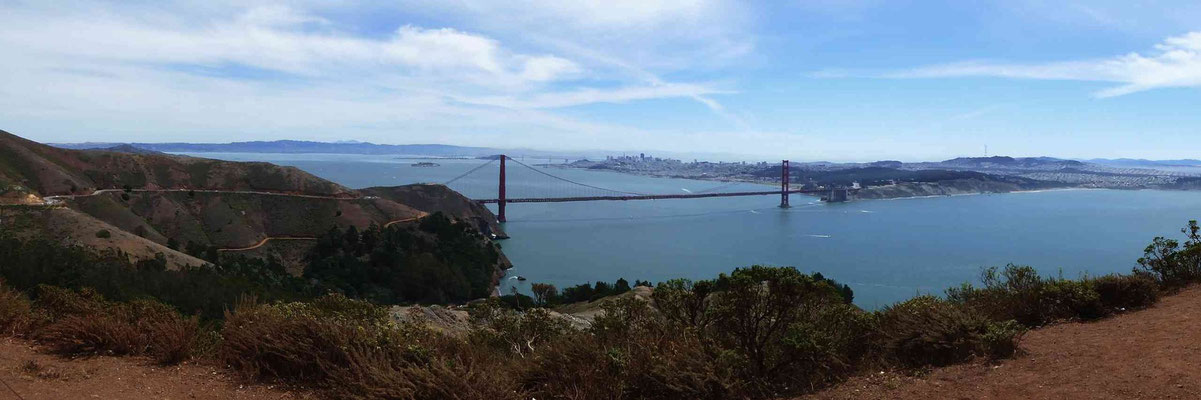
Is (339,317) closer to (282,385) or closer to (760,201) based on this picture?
(282,385)

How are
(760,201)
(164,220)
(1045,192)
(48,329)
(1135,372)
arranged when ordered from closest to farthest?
(1135,372), (48,329), (164,220), (760,201), (1045,192)

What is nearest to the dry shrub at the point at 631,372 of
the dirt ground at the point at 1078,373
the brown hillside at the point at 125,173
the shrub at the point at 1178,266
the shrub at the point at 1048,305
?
the dirt ground at the point at 1078,373

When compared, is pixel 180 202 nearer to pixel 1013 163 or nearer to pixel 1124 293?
pixel 1124 293

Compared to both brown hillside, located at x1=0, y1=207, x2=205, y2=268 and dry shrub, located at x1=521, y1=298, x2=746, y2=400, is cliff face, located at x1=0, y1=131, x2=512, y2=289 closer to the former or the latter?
brown hillside, located at x1=0, y1=207, x2=205, y2=268

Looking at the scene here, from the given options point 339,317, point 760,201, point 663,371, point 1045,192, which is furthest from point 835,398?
point 1045,192

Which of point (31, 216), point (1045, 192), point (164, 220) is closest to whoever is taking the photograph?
point (31, 216)

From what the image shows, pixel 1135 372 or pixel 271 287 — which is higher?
pixel 1135 372

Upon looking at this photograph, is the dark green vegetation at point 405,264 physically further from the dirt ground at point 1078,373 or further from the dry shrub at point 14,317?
the dirt ground at point 1078,373

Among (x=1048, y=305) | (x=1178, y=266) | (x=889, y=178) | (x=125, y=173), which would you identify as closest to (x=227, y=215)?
(x=125, y=173)
